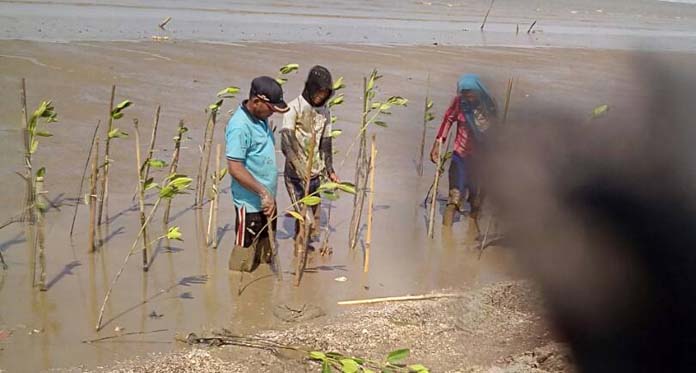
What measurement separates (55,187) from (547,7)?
2859cm

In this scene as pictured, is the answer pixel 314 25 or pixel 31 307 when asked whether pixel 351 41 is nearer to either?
pixel 314 25

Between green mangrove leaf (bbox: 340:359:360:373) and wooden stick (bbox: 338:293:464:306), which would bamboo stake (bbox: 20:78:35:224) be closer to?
wooden stick (bbox: 338:293:464:306)

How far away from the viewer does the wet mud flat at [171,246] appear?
4164 millimetres

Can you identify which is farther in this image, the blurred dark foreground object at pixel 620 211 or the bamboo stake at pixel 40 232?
the bamboo stake at pixel 40 232

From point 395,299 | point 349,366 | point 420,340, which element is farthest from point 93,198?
point 349,366

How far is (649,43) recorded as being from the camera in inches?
59.3

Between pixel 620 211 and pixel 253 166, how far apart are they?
152 inches

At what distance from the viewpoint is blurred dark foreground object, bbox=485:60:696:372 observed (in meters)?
1.25

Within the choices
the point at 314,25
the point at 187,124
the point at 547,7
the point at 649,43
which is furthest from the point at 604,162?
the point at 547,7

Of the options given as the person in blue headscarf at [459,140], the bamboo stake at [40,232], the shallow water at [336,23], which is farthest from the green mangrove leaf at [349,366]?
the shallow water at [336,23]

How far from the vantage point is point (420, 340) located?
4.39 metres

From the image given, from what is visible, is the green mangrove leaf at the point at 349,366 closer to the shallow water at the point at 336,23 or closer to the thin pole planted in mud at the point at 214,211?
the thin pole planted in mud at the point at 214,211

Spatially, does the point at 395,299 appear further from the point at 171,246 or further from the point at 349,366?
the point at 349,366

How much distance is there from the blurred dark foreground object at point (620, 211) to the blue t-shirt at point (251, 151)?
352 cm
